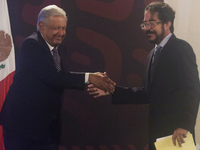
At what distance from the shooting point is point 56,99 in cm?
153

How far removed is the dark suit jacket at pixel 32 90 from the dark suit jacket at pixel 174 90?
73 cm

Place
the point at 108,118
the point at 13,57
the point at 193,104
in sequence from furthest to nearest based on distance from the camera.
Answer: the point at 108,118 < the point at 13,57 < the point at 193,104

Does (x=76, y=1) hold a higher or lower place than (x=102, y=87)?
higher

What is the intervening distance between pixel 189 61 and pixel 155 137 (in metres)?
0.63

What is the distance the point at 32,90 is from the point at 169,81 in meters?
1.01

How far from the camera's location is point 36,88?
143cm

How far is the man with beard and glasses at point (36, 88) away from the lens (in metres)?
1.42

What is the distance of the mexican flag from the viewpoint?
200 centimetres

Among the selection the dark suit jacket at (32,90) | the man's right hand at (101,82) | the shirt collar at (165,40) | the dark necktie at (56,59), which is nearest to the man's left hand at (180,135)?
the shirt collar at (165,40)

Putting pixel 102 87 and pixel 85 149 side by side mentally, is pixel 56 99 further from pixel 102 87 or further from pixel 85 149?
pixel 85 149

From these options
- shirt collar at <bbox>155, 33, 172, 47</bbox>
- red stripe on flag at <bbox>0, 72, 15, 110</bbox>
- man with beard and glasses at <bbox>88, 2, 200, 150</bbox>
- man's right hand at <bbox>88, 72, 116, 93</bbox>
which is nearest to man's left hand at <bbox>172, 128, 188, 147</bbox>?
man with beard and glasses at <bbox>88, 2, 200, 150</bbox>

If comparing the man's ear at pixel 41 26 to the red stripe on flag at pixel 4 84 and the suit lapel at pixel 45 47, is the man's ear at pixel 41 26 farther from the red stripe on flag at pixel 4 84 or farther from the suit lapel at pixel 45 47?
the red stripe on flag at pixel 4 84

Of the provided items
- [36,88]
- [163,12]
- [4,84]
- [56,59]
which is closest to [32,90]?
[36,88]

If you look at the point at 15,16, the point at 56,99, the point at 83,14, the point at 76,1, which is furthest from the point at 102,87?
the point at 15,16
